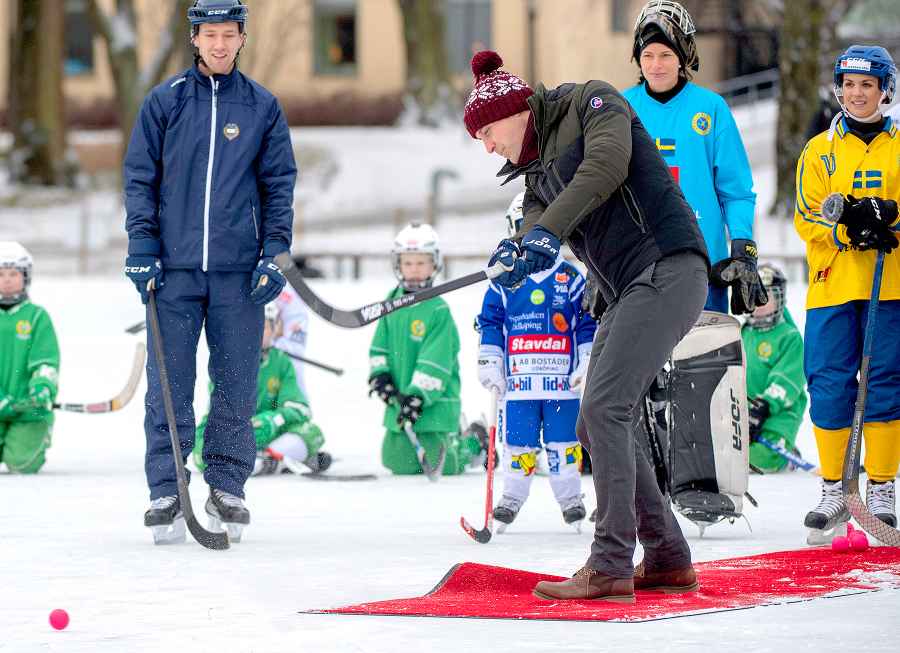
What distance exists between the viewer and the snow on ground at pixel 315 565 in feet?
13.6

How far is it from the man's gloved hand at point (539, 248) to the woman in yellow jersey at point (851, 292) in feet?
5.61

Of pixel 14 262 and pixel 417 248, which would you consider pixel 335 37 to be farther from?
pixel 417 248

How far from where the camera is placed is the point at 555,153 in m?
4.79

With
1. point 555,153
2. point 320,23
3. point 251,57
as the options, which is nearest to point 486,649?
point 555,153

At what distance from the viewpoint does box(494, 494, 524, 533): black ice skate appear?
657 centimetres

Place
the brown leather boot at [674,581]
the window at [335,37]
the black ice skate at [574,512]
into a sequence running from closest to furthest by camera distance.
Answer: the brown leather boot at [674,581]
the black ice skate at [574,512]
the window at [335,37]

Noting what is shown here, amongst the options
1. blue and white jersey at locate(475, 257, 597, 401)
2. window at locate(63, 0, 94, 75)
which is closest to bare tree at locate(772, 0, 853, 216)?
blue and white jersey at locate(475, 257, 597, 401)

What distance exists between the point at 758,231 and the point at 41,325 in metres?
14.3

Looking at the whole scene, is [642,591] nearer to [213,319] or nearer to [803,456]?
[213,319]

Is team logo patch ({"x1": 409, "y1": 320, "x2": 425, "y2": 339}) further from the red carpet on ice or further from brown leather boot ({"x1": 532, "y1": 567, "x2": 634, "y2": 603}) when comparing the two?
brown leather boot ({"x1": 532, "y1": 567, "x2": 634, "y2": 603})

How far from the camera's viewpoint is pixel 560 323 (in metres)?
6.78

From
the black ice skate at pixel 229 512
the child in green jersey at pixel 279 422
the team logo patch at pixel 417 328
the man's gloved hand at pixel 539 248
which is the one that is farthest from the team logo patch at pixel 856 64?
the child in green jersey at pixel 279 422

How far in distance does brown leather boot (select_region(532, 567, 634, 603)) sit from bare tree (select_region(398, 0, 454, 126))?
26.4 m

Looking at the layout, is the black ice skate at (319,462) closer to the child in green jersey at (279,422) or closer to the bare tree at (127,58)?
the child in green jersey at (279,422)
